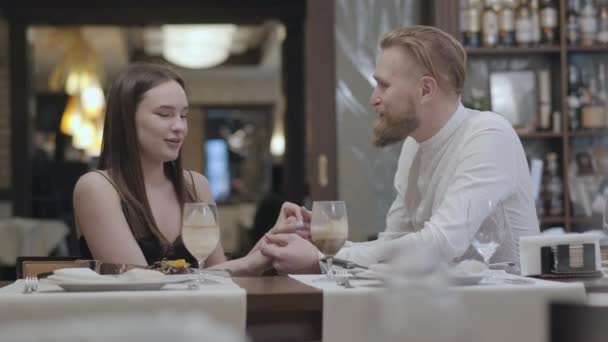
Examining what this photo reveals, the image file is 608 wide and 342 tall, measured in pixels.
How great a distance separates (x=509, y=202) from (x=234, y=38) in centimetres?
1035

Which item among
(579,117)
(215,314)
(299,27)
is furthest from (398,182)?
(299,27)

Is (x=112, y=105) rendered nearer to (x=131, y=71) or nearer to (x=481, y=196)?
(x=131, y=71)

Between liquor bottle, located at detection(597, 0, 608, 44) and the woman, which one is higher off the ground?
liquor bottle, located at detection(597, 0, 608, 44)

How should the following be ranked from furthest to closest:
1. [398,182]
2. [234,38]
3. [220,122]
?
1. [220,122]
2. [234,38]
3. [398,182]

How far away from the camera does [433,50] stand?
2.95 meters

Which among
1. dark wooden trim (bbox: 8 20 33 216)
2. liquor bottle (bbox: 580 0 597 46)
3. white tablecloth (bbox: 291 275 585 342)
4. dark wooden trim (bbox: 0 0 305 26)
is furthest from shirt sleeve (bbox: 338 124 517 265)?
dark wooden trim (bbox: 8 20 33 216)

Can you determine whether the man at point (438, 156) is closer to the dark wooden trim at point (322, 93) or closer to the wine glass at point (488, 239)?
the wine glass at point (488, 239)

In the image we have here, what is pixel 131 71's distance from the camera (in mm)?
2848

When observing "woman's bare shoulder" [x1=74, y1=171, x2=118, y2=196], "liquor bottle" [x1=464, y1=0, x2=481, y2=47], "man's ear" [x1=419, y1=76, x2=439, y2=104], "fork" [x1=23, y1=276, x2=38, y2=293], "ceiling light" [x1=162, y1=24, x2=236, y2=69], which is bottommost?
"fork" [x1=23, y1=276, x2=38, y2=293]

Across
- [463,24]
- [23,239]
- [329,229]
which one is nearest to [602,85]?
[463,24]

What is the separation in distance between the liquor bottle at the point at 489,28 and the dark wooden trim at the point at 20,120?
5014mm

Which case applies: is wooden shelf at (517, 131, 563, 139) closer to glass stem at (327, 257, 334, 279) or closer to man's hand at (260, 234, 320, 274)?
man's hand at (260, 234, 320, 274)

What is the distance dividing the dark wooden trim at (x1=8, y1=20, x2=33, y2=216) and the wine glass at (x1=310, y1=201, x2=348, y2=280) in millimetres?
7158

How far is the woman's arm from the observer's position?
2.57m
